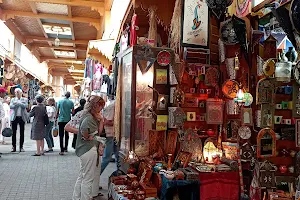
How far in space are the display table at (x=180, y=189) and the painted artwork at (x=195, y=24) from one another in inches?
73.5

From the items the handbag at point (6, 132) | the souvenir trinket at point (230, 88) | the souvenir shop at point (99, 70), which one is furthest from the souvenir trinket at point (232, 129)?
the handbag at point (6, 132)

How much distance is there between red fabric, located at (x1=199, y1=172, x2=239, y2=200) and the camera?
3.81 meters

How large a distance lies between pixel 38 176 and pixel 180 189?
3.10 metres

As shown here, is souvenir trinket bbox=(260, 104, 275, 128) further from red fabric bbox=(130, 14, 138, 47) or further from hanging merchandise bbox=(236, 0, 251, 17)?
red fabric bbox=(130, 14, 138, 47)

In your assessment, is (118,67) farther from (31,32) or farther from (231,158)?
(31,32)

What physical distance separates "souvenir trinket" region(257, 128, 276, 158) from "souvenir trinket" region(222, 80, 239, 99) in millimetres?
674

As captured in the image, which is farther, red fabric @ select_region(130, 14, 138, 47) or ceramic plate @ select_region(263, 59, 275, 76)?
red fabric @ select_region(130, 14, 138, 47)

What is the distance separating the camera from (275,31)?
13.4 ft

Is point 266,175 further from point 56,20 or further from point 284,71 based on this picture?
point 56,20

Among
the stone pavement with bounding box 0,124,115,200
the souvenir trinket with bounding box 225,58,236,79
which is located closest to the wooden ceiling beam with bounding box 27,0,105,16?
the stone pavement with bounding box 0,124,115,200

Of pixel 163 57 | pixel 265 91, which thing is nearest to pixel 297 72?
pixel 265 91

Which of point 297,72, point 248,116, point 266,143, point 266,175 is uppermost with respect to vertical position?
point 297,72

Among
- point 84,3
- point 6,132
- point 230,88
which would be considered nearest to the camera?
point 230,88

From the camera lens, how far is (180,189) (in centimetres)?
380
